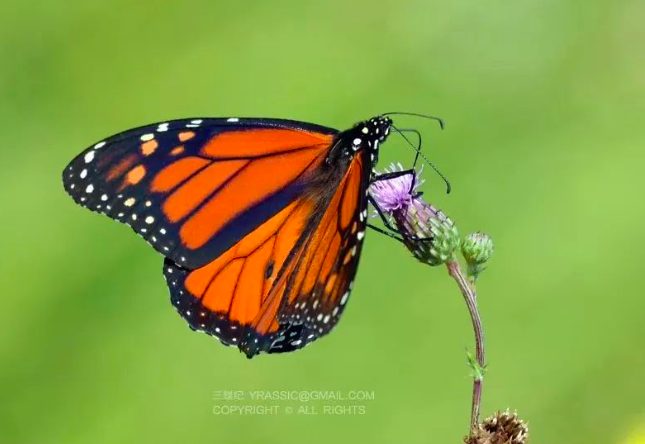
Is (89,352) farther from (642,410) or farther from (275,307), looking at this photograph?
(642,410)

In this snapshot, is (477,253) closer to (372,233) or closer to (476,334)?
(476,334)

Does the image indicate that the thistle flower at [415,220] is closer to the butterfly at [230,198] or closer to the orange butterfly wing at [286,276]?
the butterfly at [230,198]

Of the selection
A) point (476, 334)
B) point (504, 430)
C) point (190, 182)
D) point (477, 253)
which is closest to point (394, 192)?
point (477, 253)

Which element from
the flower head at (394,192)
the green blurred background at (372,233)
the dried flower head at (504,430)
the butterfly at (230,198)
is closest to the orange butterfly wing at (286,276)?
the butterfly at (230,198)

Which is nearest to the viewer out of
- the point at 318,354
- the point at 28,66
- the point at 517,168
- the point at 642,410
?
the point at 642,410

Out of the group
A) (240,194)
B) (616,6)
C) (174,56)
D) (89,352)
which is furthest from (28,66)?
(616,6)
